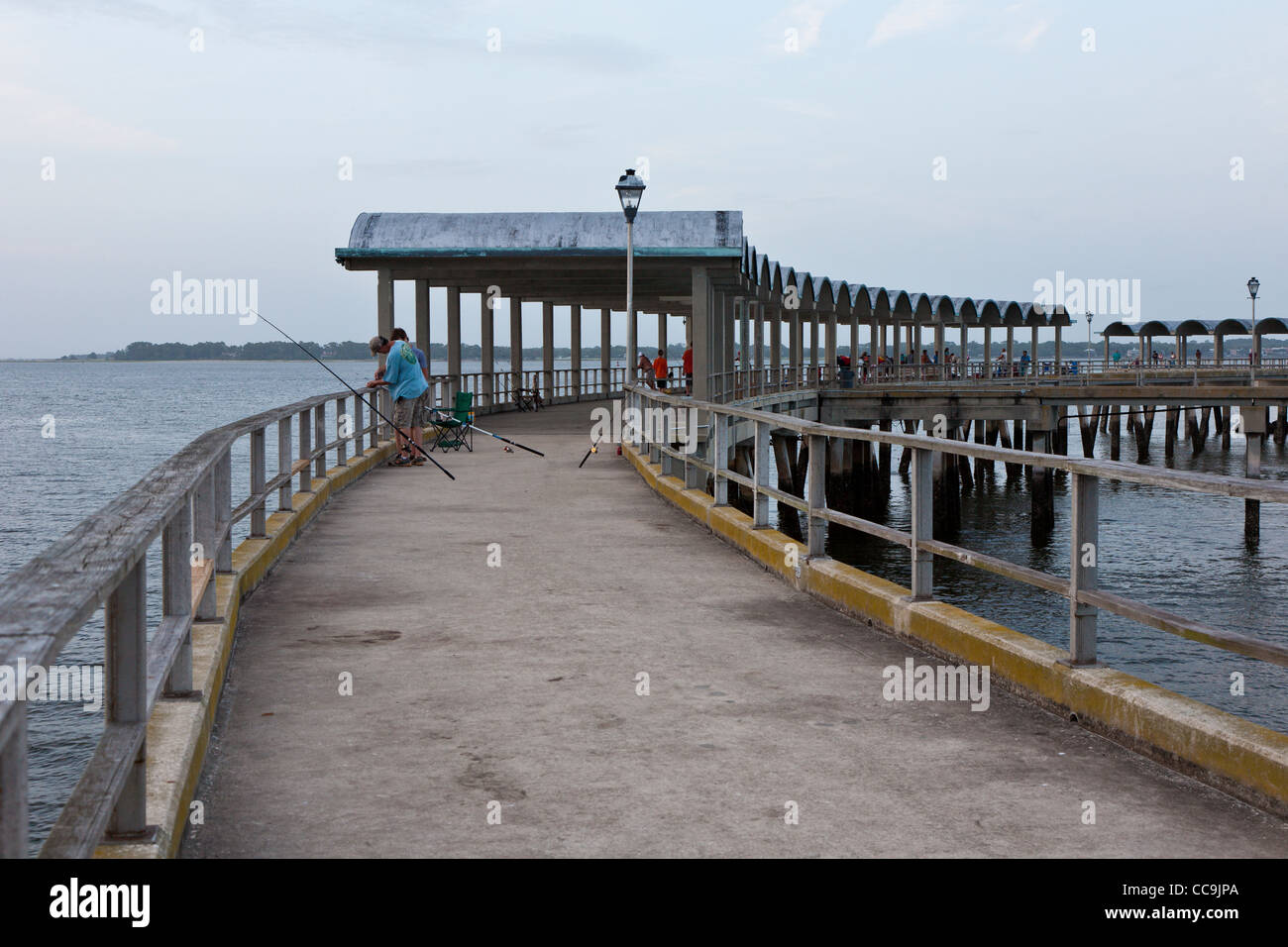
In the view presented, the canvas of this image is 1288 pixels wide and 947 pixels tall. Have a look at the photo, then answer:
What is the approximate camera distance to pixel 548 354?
44.7 metres

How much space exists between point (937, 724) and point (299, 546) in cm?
662

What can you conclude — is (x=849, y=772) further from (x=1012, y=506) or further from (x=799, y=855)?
(x=1012, y=506)

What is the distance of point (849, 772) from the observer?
5184mm

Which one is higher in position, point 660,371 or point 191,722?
point 660,371

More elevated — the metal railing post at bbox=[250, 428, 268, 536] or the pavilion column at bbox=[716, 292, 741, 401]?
the pavilion column at bbox=[716, 292, 741, 401]

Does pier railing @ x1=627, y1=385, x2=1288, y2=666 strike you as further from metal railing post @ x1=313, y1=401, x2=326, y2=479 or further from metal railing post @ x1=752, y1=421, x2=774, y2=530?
metal railing post @ x1=313, y1=401, x2=326, y2=479

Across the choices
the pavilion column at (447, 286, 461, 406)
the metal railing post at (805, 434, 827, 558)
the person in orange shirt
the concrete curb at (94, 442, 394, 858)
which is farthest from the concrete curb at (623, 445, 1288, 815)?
the pavilion column at (447, 286, 461, 406)

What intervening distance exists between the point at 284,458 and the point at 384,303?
1675 centimetres

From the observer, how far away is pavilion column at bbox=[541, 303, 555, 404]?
42219 mm

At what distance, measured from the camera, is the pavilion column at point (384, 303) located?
1070 inches

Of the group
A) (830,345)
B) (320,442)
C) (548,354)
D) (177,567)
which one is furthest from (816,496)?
(830,345)

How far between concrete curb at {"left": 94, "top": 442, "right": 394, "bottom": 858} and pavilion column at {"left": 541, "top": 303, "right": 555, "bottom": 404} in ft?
105

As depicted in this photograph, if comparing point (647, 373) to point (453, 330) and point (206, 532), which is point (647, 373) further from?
point (206, 532)

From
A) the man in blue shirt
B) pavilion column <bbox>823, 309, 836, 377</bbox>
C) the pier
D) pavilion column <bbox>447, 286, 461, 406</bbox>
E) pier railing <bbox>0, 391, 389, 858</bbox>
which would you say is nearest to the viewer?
pier railing <bbox>0, 391, 389, 858</bbox>
